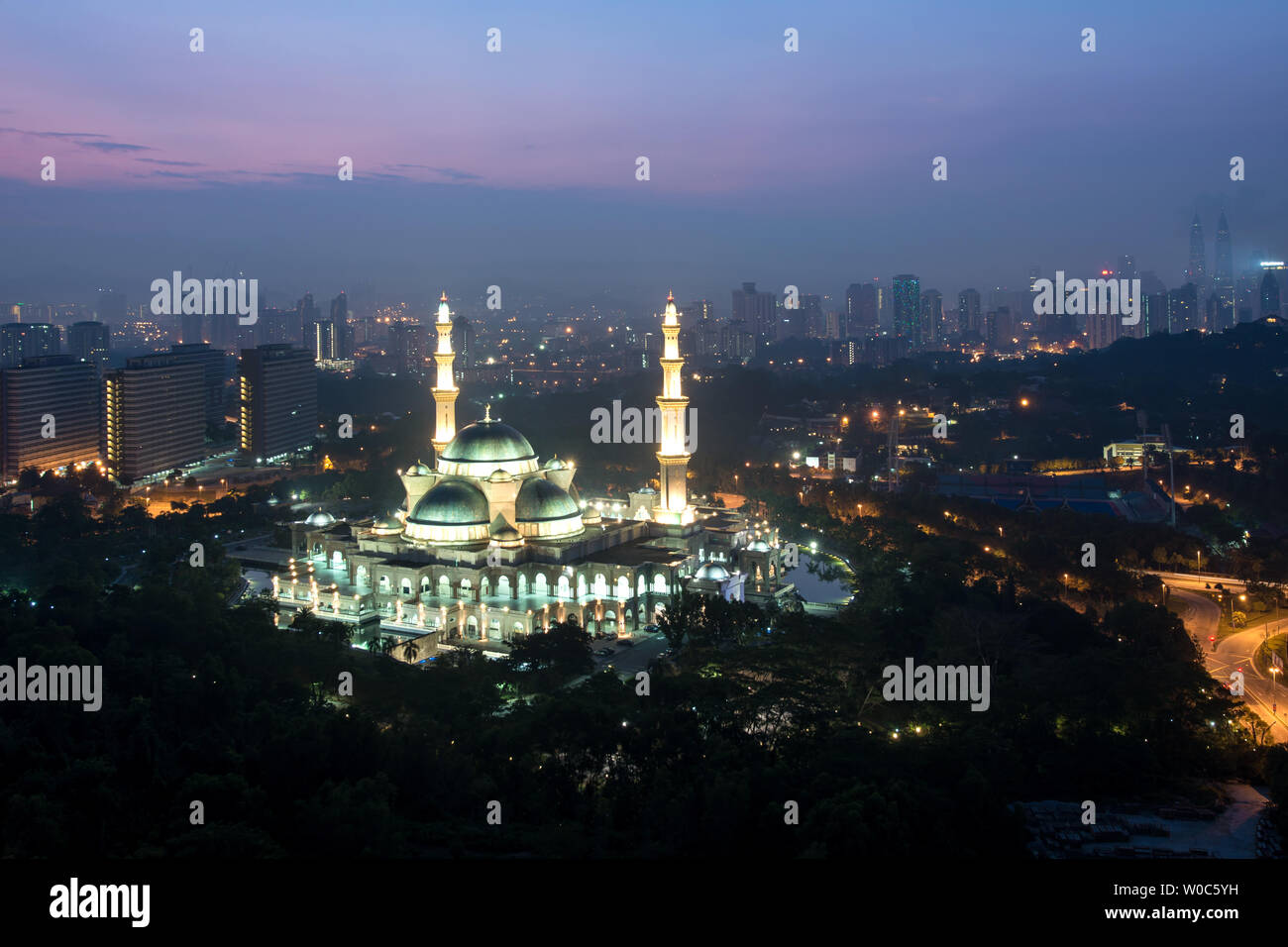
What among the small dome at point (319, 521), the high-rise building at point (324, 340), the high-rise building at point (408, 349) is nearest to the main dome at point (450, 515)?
the small dome at point (319, 521)

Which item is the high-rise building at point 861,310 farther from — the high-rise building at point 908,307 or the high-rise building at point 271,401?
the high-rise building at point 271,401

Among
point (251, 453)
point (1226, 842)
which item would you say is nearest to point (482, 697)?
point (1226, 842)

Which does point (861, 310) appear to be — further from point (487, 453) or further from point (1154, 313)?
point (487, 453)

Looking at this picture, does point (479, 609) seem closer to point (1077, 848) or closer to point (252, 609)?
point (252, 609)

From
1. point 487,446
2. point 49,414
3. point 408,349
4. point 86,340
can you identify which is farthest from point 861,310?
point 487,446

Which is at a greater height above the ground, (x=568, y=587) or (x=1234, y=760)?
(x=568, y=587)
